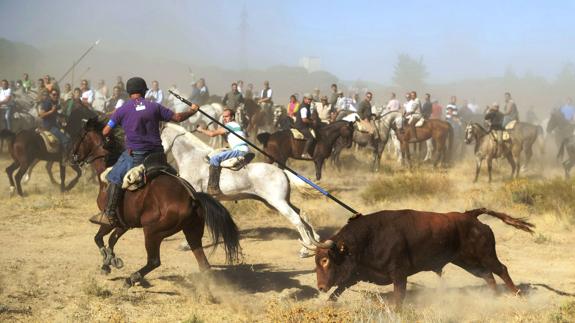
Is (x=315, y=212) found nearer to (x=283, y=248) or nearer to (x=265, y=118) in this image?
(x=283, y=248)

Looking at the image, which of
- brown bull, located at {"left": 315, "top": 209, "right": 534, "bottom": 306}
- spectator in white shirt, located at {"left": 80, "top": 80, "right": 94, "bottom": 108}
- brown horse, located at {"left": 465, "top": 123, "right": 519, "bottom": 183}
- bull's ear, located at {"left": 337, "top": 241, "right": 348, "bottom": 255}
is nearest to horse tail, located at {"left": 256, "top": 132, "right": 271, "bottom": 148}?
brown horse, located at {"left": 465, "top": 123, "right": 519, "bottom": 183}

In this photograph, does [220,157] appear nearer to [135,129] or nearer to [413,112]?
[135,129]

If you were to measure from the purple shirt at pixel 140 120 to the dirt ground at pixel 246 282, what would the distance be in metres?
1.78

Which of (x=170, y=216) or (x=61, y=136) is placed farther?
(x=61, y=136)

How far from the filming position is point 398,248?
700 cm

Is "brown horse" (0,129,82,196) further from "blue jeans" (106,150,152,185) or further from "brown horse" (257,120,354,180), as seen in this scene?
"blue jeans" (106,150,152,185)

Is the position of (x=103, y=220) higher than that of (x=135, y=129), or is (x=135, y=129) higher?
(x=135, y=129)

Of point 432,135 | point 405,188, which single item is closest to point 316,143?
point 405,188

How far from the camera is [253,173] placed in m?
10.6

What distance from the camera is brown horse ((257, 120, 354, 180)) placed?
1777 cm

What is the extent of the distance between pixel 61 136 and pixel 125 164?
937 centimetres

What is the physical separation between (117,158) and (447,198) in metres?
9.22

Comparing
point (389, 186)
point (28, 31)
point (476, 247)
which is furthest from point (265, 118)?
point (28, 31)

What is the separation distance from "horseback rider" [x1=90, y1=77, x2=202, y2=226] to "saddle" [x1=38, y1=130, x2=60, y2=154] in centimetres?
874
